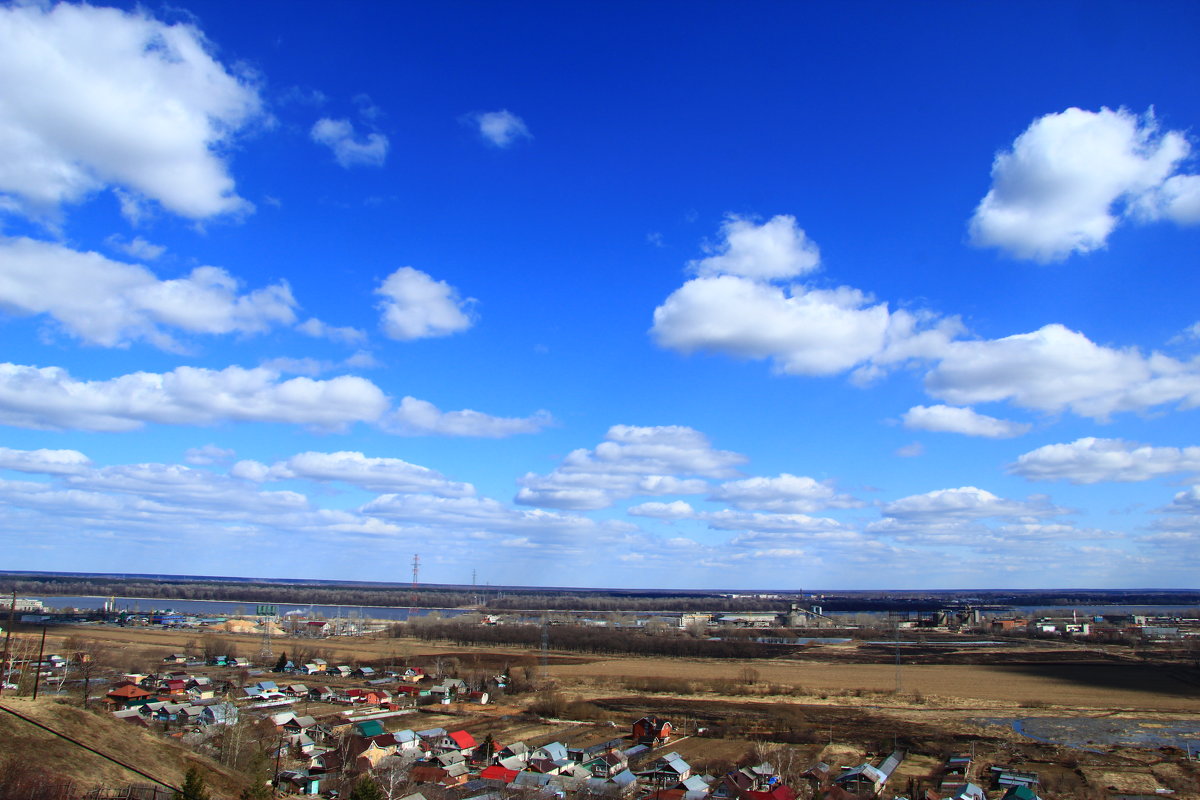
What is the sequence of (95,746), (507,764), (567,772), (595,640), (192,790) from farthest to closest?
(595,640)
(507,764)
(567,772)
(95,746)
(192,790)

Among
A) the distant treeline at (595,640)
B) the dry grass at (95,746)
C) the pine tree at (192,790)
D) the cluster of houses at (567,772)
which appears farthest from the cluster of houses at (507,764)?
the distant treeline at (595,640)

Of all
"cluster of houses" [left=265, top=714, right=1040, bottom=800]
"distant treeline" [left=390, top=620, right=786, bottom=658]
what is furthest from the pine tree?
"distant treeline" [left=390, top=620, right=786, bottom=658]

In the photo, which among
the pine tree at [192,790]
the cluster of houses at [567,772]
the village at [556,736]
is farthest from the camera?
the village at [556,736]

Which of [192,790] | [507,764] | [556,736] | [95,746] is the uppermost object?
[192,790]

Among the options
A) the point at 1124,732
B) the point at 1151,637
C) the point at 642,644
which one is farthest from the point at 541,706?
the point at 1151,637

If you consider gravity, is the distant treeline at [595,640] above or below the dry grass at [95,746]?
below

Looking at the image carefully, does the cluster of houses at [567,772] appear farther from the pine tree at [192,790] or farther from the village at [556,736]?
the pine tree at [192,790]

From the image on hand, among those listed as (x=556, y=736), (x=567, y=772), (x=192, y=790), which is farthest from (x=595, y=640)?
(x=192, y=790)

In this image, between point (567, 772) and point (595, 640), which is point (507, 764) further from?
point (595, 640)

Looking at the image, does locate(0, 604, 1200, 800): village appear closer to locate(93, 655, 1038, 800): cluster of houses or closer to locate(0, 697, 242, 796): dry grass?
locate(93, 655, 1038, 800): cluster of houses
